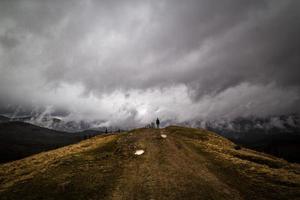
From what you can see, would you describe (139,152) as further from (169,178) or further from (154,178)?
(169,178)

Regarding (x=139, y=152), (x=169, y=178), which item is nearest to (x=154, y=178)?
(x=169, y=178)

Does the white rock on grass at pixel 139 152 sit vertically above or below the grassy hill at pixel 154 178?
above

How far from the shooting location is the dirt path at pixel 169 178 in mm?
28656

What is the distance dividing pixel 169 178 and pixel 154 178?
229 centimetres

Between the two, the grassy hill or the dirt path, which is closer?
the dirt path

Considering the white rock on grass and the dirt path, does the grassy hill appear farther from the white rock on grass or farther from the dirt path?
the white rock on grass

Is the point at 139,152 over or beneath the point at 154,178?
over

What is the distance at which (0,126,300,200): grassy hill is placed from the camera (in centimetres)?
2947

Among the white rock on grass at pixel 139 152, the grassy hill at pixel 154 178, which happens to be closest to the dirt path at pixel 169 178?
the grassy hill at pixel 154 178

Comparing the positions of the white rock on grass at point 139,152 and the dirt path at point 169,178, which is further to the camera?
the white rock on grass at point 139,152

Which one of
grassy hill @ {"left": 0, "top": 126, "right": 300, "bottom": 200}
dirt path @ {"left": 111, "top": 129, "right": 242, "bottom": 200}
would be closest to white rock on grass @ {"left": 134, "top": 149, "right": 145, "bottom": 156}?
grassy hill @ {"left": 0, "top": 126, "right": 300, "bottom": 200}

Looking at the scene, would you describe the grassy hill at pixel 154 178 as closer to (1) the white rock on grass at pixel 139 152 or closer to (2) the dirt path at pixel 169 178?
(2) the dirt path at pixel 169 178

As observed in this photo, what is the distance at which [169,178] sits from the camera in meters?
33.9

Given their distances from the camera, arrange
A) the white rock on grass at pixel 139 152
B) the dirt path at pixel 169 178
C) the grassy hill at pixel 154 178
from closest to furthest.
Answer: the dirt path at pixel 169 178 → the grassy hill at pixel 154 178 → the white rock on grass at pixel 139 152
